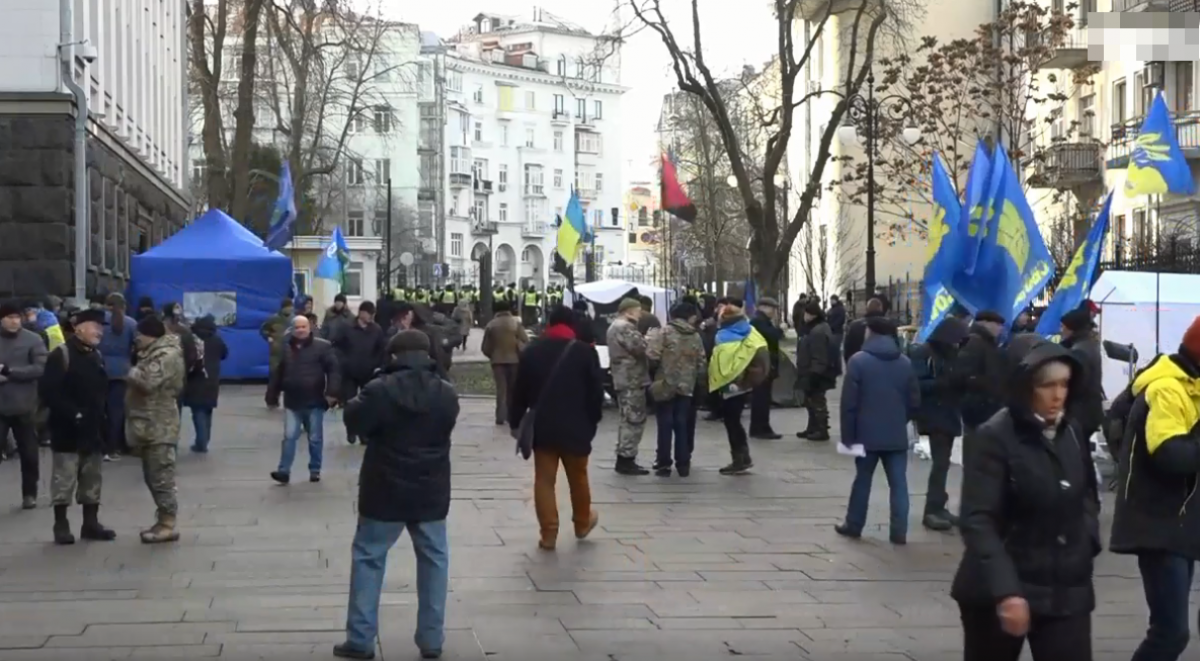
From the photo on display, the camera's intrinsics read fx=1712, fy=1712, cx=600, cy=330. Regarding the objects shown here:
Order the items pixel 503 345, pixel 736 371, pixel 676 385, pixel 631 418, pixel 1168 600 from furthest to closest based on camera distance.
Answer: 1. pixel 503 345
2. pixel 736 371
3. pixel 631 418
4. pixel 676 385
5. pixel 1168 600

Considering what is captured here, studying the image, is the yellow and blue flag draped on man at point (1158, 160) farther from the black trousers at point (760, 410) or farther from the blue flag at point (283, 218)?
the blue flag at point (283, 218)

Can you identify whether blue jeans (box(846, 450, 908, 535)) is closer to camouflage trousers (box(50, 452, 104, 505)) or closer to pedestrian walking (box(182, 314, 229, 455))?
camouflage trousers (box(50, 452, 104, 505))

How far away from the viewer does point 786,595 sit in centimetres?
1054

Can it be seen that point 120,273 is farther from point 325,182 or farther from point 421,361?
point 325,182

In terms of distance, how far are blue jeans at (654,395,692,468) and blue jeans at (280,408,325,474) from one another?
3304mm

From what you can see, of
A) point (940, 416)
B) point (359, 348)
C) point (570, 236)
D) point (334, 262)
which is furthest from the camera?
point (334, 262)

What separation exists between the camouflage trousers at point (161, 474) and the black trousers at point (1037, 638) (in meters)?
7.88

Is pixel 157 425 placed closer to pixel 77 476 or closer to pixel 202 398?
pixel 77 476

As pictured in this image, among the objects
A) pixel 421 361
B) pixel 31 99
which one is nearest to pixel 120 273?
pixel 31 99

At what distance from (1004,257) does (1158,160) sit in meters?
A: 12.0

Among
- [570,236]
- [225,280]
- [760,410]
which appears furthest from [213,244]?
[760,410]

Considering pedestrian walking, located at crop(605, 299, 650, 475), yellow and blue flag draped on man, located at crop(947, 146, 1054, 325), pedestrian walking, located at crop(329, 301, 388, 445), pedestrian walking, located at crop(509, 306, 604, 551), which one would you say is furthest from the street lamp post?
pedestrian walking, located at crop(509, 306, 604, 551)

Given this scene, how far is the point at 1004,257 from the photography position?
15.4m

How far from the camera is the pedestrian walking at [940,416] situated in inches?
522
